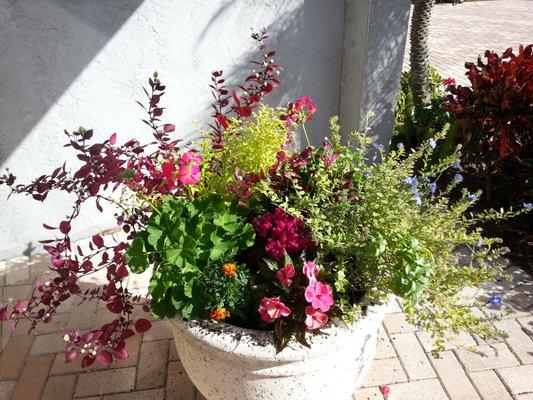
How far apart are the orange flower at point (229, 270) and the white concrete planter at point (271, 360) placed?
197 mm

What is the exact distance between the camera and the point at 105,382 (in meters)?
2.44

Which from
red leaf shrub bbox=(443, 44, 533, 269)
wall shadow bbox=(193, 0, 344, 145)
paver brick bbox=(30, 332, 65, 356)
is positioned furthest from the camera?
wall shadow bbox=(193, 0, 344, 145)

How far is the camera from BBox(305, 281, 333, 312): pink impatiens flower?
60.2 inches

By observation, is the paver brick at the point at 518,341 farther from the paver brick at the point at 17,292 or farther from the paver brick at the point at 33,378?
the paver brick at the point at 17,292

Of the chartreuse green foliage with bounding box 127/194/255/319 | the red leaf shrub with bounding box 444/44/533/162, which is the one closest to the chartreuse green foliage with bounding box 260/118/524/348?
the chartreuse green foliage with bounding box 127/194/255/319

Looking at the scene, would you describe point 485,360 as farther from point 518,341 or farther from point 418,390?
point 418,390

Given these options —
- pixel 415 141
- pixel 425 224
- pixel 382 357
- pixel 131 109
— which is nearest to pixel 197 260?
pixel 425 224

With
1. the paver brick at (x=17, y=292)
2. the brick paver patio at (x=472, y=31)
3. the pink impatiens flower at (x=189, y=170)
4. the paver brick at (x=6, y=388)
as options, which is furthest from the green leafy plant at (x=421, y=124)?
the brick paver patio at (x=472, y=31)

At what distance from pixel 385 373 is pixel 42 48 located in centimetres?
285

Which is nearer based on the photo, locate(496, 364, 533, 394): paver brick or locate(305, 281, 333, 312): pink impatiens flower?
locate(305, 281, 333, 312): pink impatiens flower

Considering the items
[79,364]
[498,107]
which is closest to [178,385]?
[79,364]

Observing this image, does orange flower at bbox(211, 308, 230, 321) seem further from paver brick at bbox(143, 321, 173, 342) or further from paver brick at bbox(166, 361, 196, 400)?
paver brick at bbox(143, 321, 173, 342)

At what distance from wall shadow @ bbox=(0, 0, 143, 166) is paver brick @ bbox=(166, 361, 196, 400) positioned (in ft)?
6.07

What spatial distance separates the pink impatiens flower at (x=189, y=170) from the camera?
1721 millimetres
